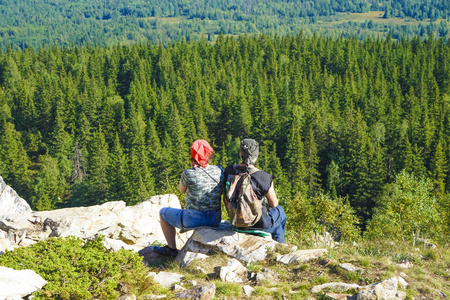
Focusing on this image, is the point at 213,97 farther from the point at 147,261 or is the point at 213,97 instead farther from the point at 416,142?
the point at 147,261

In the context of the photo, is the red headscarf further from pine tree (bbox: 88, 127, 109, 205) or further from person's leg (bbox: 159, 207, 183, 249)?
pine tree (bbox: 88, 127, 109, 205)

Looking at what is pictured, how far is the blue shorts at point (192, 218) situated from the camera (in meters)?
11.8

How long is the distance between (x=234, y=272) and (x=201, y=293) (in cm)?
148

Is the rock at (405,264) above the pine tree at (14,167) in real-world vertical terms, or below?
above

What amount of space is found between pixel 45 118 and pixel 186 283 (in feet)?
407

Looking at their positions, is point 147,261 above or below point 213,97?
above

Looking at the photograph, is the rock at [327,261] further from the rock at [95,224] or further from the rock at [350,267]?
the rock at [95,224]

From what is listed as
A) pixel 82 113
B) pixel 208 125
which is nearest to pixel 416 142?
pixel 208 125

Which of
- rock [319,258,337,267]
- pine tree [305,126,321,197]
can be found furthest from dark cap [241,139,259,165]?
pine tree [305,126,321,197]

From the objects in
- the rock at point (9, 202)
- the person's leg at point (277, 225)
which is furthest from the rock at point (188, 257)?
the rock at point (9, 202)

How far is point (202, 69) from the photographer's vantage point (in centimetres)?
15762

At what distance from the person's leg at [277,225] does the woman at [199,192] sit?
56.4 inches

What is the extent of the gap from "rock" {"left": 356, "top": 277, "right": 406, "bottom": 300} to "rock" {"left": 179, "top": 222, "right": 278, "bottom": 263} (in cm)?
285

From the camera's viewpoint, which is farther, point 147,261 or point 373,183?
point 373,183
